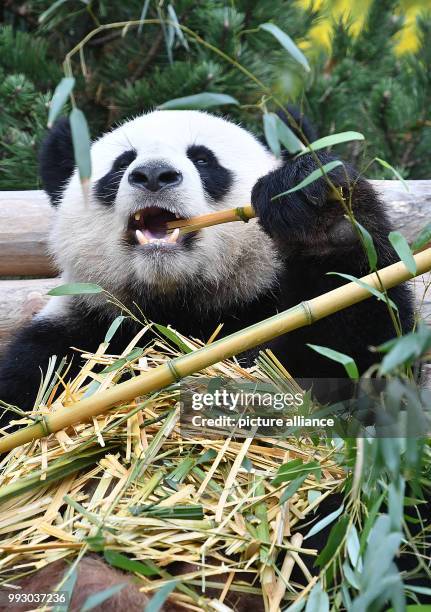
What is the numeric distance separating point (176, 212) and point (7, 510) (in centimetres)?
135

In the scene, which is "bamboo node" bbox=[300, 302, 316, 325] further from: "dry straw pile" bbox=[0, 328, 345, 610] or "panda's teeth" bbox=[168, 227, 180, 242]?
"panda's teeth" bbox=[168, 227, 180, 242]

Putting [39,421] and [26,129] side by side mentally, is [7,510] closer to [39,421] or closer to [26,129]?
[39,421]

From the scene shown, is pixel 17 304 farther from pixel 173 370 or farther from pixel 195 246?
pixel 173 370

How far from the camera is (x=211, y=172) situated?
375 centimetres

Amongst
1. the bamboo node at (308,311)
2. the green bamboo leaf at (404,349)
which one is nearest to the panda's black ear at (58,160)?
the bamboo node at (308,311)

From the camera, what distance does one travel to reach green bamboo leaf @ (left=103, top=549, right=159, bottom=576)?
2.07 m

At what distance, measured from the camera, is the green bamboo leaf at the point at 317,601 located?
6.45 ft

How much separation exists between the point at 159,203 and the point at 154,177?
10 centimetres

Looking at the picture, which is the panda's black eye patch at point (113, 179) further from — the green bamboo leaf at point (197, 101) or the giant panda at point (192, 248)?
the green bamboo leaf at point (197, 101)

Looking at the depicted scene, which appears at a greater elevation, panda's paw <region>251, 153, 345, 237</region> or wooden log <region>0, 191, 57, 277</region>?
panda's paw <region>251, 153, 345, 237</region>

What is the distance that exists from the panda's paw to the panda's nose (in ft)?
1.96

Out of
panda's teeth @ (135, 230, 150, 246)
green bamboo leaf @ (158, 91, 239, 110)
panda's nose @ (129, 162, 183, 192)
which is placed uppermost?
green bamboo leaf @ (158, 91, 239, 110)

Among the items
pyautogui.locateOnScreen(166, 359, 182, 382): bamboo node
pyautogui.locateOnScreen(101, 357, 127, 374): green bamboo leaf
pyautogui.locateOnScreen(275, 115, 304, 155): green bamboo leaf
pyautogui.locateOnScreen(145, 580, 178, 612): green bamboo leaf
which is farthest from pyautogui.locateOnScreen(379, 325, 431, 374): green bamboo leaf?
pyautogui.locateOnScreen(101, 357, 127, 374): green bamboo leaf

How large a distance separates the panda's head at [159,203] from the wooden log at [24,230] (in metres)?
0.40
